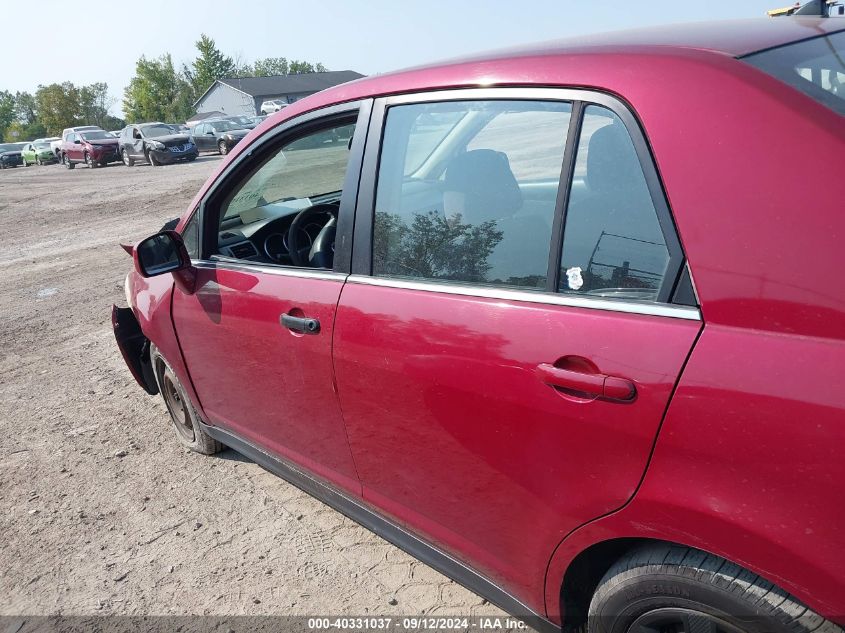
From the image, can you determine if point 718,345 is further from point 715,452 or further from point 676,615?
point 676,615

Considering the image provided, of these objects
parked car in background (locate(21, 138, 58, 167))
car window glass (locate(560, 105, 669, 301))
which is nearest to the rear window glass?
car window glass (locate(560, 105, 669, 301))

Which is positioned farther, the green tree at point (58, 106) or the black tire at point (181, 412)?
the green tree at point (58, 106)

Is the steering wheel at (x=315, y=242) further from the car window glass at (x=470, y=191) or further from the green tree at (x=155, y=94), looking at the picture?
the green tree at (x=155, y=94)

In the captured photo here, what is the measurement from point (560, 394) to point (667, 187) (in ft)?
1.81

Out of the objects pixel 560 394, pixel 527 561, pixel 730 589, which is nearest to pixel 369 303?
pixel 560 394

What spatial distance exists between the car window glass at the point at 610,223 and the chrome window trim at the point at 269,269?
0.90 m

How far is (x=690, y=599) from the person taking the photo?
1610mm

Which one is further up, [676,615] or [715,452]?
[715,452]

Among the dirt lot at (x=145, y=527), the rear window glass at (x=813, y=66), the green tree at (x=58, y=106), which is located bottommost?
the dirt lot at (x=145, y=527)

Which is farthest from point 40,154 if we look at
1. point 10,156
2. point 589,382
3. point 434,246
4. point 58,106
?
point 589,382

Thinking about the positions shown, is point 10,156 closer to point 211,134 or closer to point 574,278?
point 211,134

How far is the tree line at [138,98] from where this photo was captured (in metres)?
83.8

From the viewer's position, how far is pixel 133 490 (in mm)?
3682

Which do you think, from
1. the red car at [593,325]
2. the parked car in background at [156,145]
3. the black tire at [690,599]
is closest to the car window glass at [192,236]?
the red car at [593,325]
